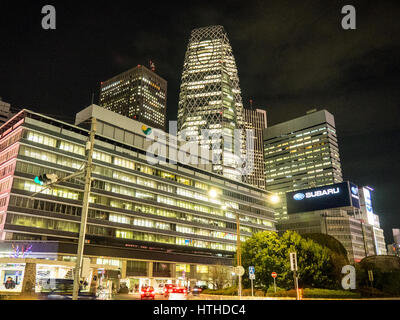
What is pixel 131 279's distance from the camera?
82.2m

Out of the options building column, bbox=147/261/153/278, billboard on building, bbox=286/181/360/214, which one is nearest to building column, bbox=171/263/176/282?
building column, bbox=147/261/153/278

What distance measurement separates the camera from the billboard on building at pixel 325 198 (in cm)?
5819

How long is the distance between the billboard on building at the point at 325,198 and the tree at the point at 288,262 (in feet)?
53.6

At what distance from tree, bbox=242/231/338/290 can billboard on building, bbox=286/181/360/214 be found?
16344mm

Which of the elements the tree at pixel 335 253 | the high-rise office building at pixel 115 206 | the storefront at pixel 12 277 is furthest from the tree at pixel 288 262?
the storefront at pixel 12 277

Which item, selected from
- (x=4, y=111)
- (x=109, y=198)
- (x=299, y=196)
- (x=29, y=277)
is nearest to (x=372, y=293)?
(x=299, y=196)

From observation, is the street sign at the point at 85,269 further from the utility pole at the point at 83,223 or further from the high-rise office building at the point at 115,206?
the high-rise office building at the point at 115,206

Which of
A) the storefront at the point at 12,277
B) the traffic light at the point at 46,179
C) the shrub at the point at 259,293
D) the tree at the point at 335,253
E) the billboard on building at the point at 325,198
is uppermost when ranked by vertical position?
the billboard on building at the point at 325,198

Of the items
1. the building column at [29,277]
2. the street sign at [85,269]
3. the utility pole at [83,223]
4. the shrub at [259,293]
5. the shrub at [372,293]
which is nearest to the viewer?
the utility pole at [83,223]

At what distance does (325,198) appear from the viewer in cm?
6088

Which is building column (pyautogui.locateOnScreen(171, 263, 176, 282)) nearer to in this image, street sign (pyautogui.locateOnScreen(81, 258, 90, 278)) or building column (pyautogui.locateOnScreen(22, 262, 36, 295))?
building column (pyautogui.locateOnScreen(22, 262, 36, 295))
